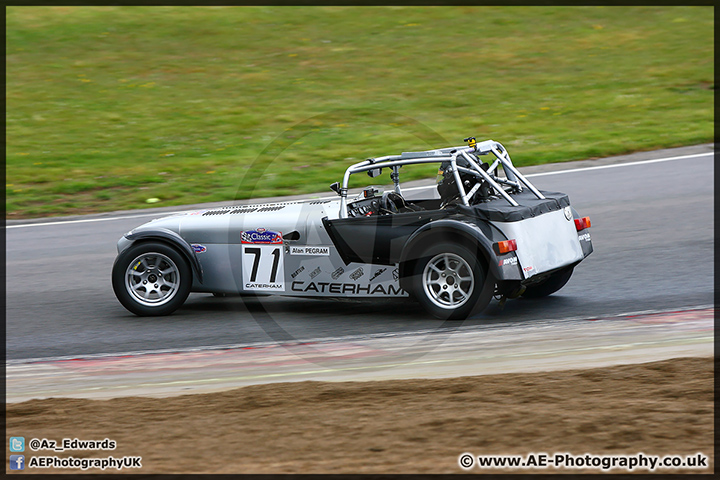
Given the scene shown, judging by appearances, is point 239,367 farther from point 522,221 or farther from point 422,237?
point 522,221

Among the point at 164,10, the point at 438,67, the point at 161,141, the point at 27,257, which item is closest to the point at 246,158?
the point at 161,141

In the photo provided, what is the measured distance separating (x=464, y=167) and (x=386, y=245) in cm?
110

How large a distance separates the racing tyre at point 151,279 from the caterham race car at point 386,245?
0.4 inches

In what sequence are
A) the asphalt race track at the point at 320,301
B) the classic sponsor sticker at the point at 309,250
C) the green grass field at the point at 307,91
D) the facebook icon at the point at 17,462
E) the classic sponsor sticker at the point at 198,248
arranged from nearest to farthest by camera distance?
the facebook icon at the point at 17,462
the asphalt race track at the point at 320,301
the classic sponsor sticker at the point at 309,250
the classic sponsor sticker at the point at 198,248
the green grass field at the point at 307,91

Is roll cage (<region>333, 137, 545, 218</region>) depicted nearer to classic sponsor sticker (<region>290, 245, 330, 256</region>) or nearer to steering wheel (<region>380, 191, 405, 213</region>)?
steering wheel (<region>380, 191, 405, 213</region>)

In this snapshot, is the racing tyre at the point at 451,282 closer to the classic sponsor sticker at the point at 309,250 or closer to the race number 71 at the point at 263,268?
the classic sponsor sticker at the point at 309,250

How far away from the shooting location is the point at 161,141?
1870 centimetres

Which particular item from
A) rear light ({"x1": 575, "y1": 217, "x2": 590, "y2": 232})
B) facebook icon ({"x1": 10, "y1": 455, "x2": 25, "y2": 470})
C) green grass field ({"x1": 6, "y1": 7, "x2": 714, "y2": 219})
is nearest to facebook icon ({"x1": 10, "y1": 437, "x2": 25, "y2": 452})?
facebook icon ({"x1": 10, "y1": 455, "x2": 25, "y2": 470})

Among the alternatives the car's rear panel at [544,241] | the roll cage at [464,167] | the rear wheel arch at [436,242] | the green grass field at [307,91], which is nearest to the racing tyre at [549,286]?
the car's rear panel at [544,241]

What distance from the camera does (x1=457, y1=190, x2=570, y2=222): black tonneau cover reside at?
25.1 feet

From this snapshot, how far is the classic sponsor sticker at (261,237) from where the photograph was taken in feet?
27.4

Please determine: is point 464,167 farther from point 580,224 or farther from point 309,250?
point 309,250

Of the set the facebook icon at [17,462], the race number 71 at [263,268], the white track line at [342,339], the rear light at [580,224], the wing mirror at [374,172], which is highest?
the wing mirror at [374,172]

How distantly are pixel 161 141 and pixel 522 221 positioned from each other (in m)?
12.6
